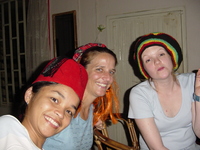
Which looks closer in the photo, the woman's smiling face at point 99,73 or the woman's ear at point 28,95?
the woman's ear at point 28,95

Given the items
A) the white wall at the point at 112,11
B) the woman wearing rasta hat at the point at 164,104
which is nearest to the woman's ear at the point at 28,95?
the woman wearing rasta hat at the point at 164,104

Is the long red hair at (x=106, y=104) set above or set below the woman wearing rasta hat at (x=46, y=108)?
below

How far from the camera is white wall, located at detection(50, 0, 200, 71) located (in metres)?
2.44

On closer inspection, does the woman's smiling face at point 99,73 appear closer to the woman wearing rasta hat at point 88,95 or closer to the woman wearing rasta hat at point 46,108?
the woman wearing rasta hat at point 88,95

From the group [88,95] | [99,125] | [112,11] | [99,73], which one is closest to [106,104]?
[99,125]

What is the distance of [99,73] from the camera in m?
1.28

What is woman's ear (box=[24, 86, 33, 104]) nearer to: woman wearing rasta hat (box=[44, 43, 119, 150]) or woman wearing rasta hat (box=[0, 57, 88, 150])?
woman wearing rasta hat (box=[0, 57, 88, 150])

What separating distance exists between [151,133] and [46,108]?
0.89 metres

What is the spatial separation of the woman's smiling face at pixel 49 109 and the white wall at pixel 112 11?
222cm

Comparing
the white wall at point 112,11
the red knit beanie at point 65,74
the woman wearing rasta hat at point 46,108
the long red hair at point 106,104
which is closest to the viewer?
the woman wearing rasta hat at point 46,108

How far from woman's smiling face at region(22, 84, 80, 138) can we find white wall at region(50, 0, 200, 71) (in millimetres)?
2220

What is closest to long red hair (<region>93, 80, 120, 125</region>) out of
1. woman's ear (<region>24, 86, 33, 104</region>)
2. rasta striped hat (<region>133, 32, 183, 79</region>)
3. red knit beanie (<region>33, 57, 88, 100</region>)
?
rasta striped hat (<region>133, 32, 183, 79</region>)

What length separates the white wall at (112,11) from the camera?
2.44m

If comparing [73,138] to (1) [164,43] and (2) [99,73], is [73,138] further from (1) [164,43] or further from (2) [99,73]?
(1) [164,43]
